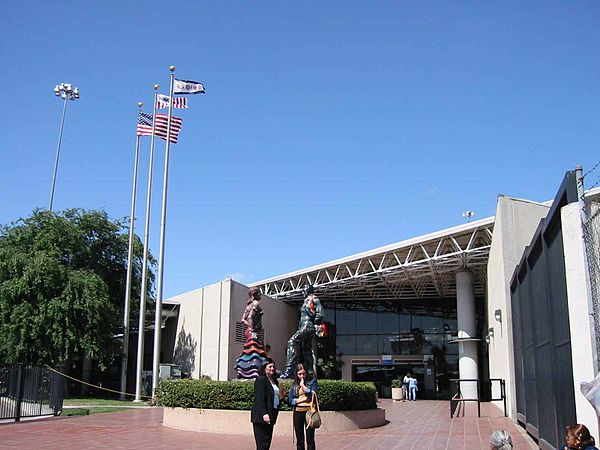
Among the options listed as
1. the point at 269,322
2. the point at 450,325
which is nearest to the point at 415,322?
the point at 450,325

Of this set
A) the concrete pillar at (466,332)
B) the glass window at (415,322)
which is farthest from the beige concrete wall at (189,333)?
the glass window at (415,322)

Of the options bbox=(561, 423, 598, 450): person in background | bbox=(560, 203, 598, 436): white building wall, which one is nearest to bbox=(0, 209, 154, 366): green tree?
bbox=(560, 203, 598, 436): white building wall

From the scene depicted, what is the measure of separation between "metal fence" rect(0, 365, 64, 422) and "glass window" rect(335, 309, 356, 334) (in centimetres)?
2646

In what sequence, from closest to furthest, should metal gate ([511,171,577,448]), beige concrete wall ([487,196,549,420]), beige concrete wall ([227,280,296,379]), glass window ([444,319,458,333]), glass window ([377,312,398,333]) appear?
metal gate ([511,171,577,448]), beige concrete wall ([487,196,549,420]), beige concrete wall ([227,280,296,379]), glass window ([444,319,458,333]), glass window ([377,312,398,333])

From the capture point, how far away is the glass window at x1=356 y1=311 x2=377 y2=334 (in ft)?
142

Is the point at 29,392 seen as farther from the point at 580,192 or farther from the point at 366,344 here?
the point at 366,344

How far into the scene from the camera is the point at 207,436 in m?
14.2

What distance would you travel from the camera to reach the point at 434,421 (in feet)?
63.3

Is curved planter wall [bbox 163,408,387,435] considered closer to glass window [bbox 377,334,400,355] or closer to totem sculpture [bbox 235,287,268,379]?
totem sculpture [bbox 235,287,268,379]

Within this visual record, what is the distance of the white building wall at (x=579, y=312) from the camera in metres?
A: 6.62

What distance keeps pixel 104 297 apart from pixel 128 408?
8173 mm

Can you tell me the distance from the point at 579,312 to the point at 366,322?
37.2 m

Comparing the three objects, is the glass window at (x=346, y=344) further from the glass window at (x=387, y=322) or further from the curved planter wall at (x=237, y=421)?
the curved planter wall at (x=237, y=421)

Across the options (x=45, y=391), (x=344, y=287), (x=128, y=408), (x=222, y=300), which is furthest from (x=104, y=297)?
(x=344, y=287)
